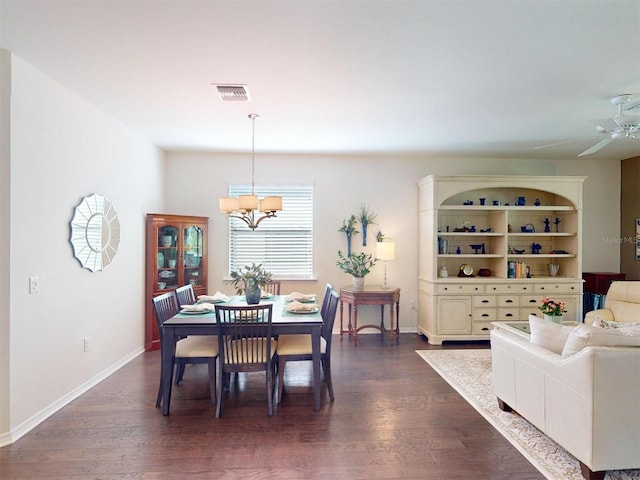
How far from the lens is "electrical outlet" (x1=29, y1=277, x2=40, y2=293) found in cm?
288

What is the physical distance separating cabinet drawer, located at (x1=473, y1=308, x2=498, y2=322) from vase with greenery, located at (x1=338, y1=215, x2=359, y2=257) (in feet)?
6.51

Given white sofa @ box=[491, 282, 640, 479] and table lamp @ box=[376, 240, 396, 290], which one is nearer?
white sofa @ box=[491, 282, 640, 479]

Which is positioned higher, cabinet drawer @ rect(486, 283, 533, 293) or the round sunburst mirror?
the round sunburst mirror

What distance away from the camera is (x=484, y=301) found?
5266 millimetres

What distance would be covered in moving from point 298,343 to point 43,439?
2007 millimetres

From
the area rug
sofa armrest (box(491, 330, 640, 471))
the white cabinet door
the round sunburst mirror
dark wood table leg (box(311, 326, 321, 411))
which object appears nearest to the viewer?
sofa armrest (box(491, 330, 640, 471))

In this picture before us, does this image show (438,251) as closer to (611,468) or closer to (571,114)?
(571,114)

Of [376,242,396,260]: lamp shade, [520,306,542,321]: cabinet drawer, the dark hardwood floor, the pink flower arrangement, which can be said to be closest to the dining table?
the dark hardwood floor

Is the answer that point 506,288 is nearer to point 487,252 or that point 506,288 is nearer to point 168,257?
point 487,252

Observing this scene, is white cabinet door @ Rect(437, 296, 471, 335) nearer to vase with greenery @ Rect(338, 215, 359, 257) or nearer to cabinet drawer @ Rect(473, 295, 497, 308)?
cabinet drawer @ Rect(473, 295, 497, 308)

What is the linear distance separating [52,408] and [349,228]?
160 inches

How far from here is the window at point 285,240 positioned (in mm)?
5836

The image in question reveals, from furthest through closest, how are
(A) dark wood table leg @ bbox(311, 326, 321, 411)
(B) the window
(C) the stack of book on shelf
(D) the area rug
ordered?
(B) the window, (C) the stack of book on shelf, (A) dark wood table leg @ bbox(311, 326, 321, 411), (D) the area rug

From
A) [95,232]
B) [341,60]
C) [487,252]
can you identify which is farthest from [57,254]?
[487,252]
